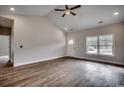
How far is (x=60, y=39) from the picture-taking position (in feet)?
24.1

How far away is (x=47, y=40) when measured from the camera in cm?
614

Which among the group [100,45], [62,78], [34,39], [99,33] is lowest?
[62,78]

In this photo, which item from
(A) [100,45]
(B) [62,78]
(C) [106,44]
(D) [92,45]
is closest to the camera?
(B) [62,78]

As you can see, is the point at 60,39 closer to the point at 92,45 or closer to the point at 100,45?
the point at 92,45

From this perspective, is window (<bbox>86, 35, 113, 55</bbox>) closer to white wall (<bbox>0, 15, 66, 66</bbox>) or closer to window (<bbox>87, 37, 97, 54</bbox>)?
window (<bbox>87, 37, 97, 54</bbox>)

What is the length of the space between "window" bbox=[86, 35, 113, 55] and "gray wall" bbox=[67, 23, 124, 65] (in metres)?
0.27

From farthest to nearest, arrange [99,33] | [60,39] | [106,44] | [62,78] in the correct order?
[60,39]
[99,33]
[106,44]
[62,78]

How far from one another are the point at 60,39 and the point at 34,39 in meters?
2.64

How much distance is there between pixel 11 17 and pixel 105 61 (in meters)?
6.23

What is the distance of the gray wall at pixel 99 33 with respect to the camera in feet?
15.6

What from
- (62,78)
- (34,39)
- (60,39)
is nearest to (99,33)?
(60,39)
